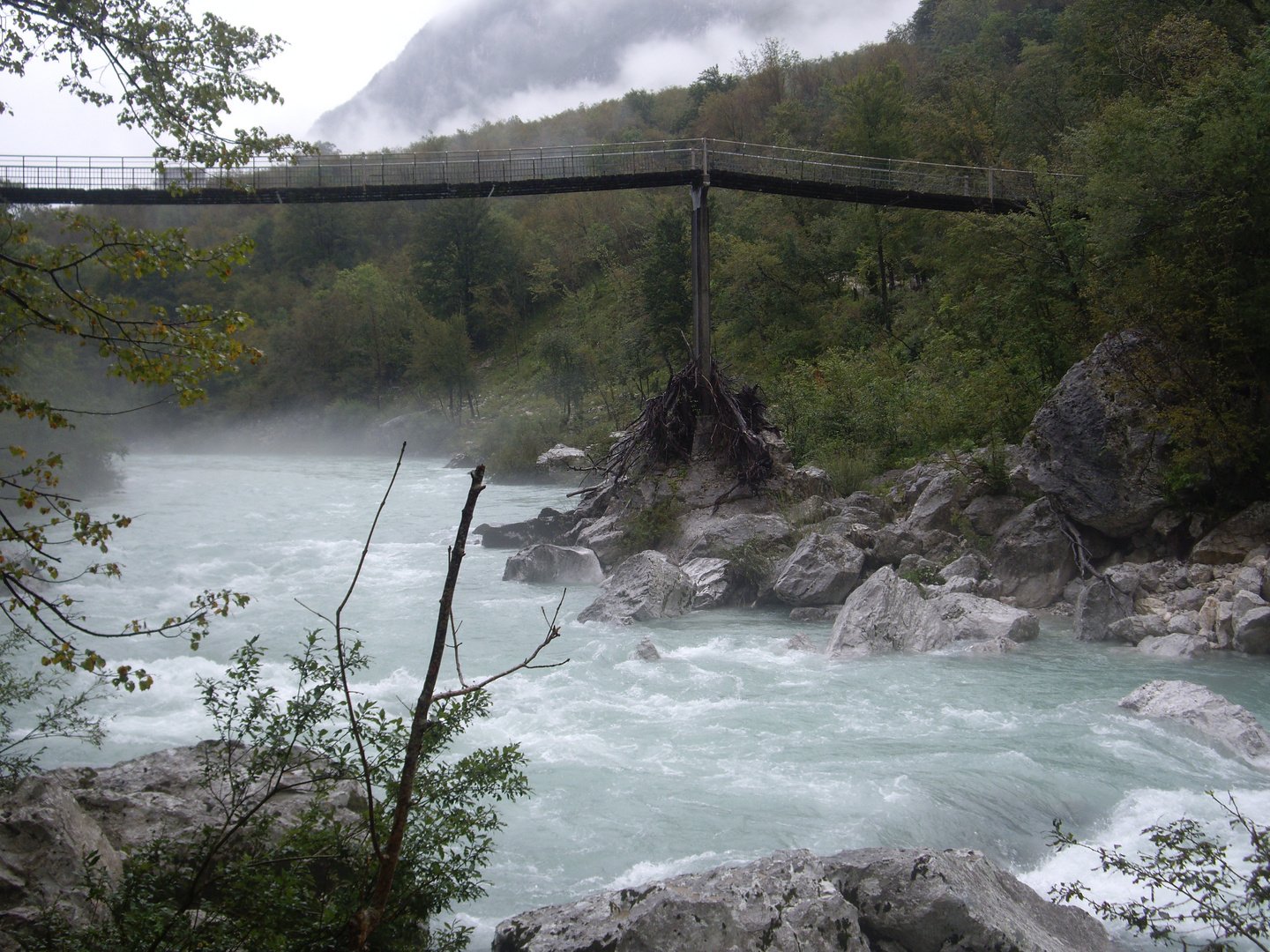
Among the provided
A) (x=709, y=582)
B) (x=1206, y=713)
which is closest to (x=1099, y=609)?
(x=1206, y=713)

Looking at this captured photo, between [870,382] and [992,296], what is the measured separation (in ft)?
10.5

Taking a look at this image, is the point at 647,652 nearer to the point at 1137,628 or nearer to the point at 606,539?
the point at 606,539

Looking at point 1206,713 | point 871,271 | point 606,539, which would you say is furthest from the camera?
point 871,271

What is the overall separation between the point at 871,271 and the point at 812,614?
1858 centimetres

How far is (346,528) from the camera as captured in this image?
20.4m

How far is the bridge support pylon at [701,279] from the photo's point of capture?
16703 mm

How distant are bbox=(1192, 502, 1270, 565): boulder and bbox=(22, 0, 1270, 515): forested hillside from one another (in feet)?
1.52

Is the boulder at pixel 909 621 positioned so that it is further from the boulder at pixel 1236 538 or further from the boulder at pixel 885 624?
the boulder at pixel 1236 538

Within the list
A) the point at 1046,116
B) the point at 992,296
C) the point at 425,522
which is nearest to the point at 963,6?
the point at 1046,116

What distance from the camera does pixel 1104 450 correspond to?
1134 cm

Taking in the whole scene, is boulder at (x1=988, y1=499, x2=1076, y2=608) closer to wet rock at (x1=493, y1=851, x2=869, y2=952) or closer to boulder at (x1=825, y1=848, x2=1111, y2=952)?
boulder at (x1=825, y1=848, x2=1111, y2=952)

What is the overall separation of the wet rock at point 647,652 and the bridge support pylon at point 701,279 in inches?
299

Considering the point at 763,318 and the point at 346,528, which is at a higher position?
the point at 763,318

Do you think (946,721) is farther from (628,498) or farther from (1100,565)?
(628,498)
